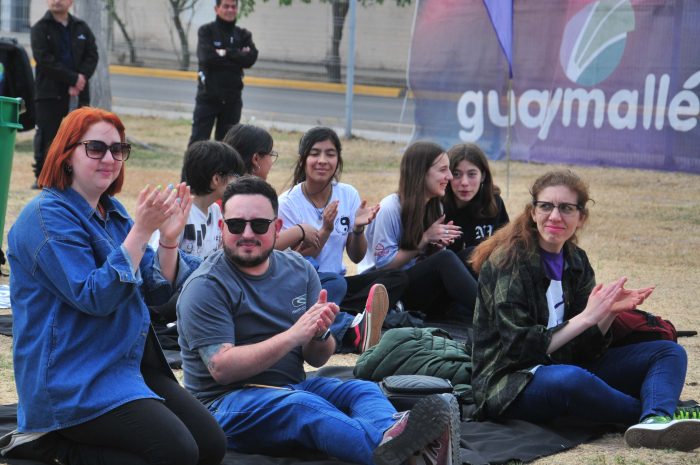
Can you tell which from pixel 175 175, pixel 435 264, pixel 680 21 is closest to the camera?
pixel 435 264

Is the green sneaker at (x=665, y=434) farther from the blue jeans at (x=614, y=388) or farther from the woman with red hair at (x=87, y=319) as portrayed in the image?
the woman with red hair at (x=87, y=319)

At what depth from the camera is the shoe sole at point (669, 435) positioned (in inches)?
170

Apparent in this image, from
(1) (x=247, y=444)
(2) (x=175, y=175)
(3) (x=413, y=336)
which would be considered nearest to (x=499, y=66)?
(2) (x=175, y=175)

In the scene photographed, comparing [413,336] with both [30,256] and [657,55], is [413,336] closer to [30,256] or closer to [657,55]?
A: [30,256]

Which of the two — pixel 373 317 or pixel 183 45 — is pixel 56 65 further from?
pixel 183 45

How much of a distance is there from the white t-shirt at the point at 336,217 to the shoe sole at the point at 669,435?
8.76 feet

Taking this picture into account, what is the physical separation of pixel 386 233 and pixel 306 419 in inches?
116

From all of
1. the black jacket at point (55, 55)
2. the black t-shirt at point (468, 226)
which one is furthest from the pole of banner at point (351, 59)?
the black t-shirt at point (468, 226)

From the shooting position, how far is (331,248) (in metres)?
6.74

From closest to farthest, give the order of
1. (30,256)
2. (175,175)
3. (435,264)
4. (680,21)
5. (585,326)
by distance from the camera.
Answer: (30,256) → (585,326) → (435,264) → (680,21) → (175,175)

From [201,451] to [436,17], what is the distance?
10252mm

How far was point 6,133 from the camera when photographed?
7.11 meters

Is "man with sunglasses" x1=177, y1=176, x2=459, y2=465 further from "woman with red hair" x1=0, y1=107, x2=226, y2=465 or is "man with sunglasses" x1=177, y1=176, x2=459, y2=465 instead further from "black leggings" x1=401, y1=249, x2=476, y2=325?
"black leggings" x1=401, y1=249, x2=476, y2=325

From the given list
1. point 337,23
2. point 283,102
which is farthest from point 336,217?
point 283,102
